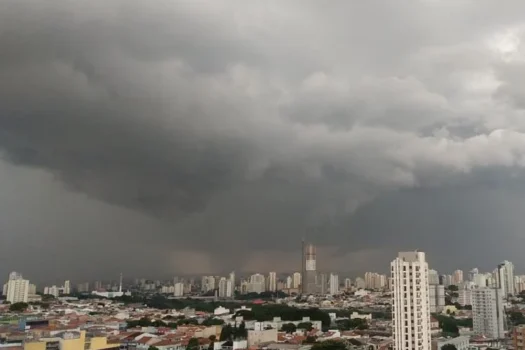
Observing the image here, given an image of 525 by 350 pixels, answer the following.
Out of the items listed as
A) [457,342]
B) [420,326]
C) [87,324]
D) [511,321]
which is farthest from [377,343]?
[87,324]

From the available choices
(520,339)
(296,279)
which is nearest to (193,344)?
(520,339)

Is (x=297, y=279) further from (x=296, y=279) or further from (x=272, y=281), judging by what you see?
(x=272, y=281)

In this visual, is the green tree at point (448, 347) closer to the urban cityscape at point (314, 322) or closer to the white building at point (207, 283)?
the urban cityscape at point (314, 322)

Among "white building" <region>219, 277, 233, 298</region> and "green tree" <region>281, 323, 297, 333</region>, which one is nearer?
"green tree" <region>281, 323, 297, 333</region>

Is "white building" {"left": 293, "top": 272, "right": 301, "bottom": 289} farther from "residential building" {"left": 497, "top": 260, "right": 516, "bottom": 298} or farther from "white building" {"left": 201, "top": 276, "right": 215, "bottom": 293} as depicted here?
"residential building" {"left": 497, "top": 260, "right": 516, "bottom": 298}

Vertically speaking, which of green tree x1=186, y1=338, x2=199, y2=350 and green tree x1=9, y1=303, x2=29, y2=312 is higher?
green tree x1=9, y1=303, x2=29, y2=312

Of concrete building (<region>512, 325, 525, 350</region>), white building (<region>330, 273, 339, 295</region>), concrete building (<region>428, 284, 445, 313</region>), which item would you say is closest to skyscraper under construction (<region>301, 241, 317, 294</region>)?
white building (<region>330, 273, 339, 295</region>)
